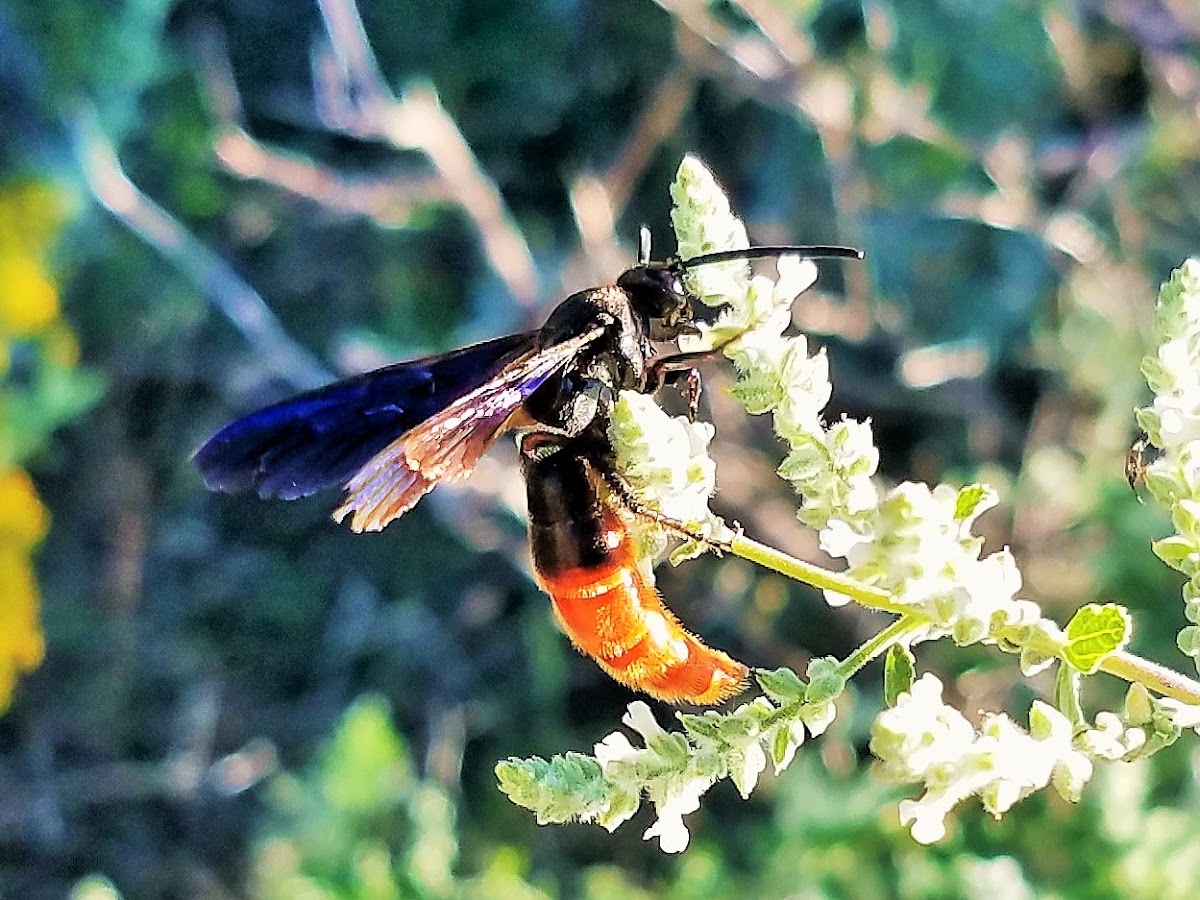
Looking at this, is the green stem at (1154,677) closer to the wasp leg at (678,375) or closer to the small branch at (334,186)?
the wasp leg at (678,375)

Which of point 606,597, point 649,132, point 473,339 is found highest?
point 606,597

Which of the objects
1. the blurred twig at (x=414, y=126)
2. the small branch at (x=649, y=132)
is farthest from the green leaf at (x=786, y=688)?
the small branch at (x=649, y=132)

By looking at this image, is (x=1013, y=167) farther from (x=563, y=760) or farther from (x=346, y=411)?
(x=563, y=760)

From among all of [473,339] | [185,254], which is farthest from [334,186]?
[473,339]

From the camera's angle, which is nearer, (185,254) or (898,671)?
(898,671)

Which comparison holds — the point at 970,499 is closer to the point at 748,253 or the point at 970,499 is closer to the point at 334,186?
the point at 748,253

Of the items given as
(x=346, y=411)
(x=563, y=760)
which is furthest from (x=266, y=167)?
(x=563, y=760)
